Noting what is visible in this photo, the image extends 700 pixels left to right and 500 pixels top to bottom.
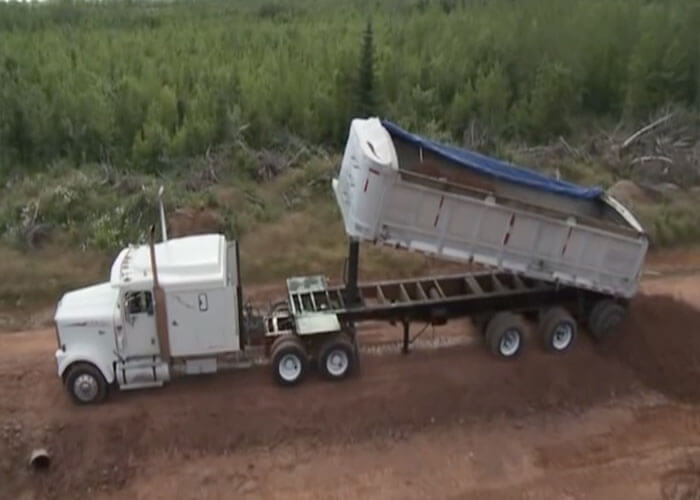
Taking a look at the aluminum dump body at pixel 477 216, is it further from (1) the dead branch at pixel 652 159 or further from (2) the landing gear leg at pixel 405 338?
(1) the dead branch at pixel 652 159

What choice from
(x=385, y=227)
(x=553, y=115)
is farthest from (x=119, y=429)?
(x=553, y=115)

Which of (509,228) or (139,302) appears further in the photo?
(509,228)

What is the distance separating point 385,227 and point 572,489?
13.4ft

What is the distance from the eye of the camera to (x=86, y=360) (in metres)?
11.1

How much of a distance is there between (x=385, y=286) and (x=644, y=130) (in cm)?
1097

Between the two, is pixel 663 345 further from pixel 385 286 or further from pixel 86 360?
pixel 86 360

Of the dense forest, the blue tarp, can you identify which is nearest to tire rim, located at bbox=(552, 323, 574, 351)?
the blue tarp

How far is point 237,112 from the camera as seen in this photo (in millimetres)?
19766

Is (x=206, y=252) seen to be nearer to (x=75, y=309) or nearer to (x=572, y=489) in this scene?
(x=75, y=309)

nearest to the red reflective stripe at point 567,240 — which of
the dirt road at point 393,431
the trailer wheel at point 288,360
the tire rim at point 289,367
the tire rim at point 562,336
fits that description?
the tire rim at point 562,336

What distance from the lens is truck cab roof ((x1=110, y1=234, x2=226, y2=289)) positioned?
1088cm

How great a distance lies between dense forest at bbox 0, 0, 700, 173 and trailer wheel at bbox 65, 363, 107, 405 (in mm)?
8361

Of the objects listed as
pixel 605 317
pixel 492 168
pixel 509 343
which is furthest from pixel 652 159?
pixel 509 343

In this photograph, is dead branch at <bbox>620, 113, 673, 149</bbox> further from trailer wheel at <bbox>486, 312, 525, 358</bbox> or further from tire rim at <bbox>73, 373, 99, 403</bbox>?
tire rim at <bbox>73, 373, 99, 403</bbox>
